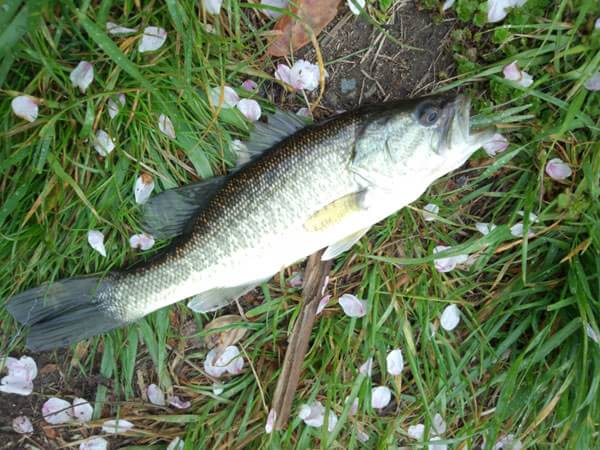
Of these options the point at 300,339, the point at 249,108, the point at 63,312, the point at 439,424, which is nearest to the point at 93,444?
the point at 63,312

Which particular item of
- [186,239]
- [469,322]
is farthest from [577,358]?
[186,239]

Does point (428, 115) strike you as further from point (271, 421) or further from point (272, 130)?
point (271, 421)

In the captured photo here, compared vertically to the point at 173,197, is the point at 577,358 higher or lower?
lower

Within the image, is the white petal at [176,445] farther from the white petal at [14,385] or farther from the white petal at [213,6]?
the white petal at [213,6]

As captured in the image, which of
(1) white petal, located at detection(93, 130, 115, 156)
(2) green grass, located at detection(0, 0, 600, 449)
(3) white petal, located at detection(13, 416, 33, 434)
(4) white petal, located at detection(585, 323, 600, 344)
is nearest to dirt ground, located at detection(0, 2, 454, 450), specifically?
(3) white petal, located at detection(13, 416, 33, 434)

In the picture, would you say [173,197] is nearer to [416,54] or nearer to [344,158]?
[344,158]

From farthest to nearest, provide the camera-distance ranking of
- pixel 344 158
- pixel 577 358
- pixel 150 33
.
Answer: pixel 577 358 < pixel 150 33 < pixel 344 158

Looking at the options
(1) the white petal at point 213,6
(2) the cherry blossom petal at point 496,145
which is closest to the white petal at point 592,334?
(2) the cherry blossom petal at point 496,145
